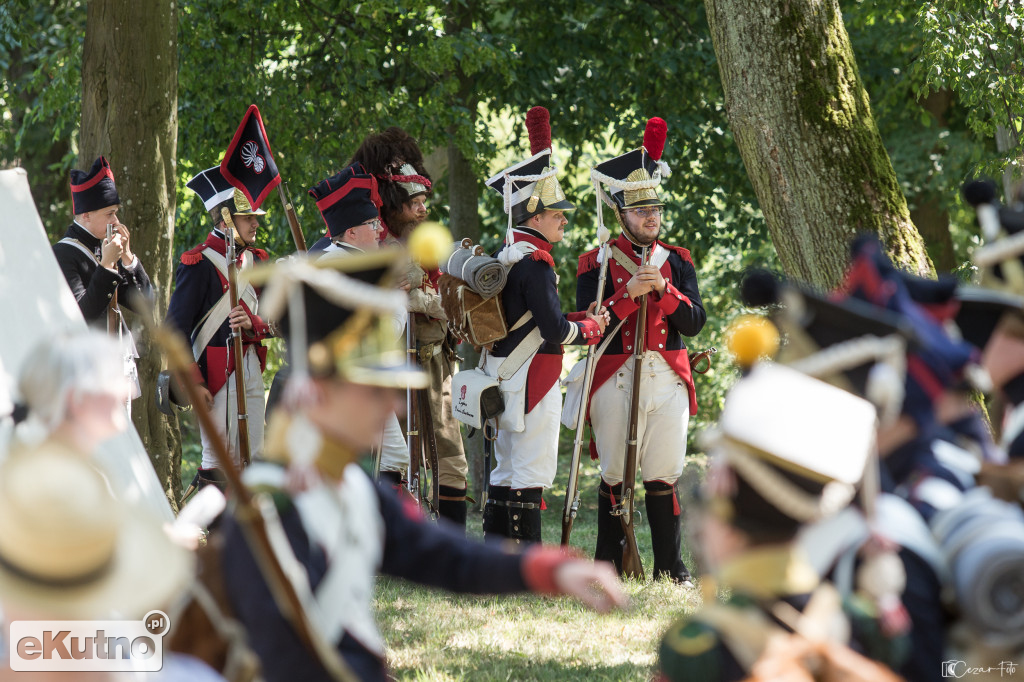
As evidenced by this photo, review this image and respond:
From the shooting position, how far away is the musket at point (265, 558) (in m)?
1.89

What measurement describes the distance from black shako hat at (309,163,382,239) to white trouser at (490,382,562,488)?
1.32 metres

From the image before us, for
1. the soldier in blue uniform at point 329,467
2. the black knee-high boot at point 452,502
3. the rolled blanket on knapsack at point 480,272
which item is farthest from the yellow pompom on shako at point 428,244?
the black knee-high boot at point 452,502

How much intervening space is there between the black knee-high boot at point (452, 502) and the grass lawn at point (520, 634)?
1.78 feet

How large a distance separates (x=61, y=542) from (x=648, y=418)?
181 inches

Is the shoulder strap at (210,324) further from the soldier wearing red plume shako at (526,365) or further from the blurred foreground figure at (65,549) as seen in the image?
the blurred foreground figure at (65,549)

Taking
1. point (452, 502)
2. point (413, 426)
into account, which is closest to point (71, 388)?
point (413, 426)

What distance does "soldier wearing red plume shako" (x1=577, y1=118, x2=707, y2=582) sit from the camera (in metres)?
5.83

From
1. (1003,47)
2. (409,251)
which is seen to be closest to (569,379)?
(1003,47)

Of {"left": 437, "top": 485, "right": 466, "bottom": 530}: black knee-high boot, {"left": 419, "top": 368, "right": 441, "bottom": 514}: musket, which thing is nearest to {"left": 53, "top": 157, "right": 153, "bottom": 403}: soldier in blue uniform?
{"left": 419, "top": 368, "right": 441, "bottom": 514}: musket

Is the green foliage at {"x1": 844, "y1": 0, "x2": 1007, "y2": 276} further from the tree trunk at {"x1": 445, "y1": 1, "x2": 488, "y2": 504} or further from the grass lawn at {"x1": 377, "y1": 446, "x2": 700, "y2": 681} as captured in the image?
the grass lawn at {"x1": 377, "y1": 446, "x2": 700, "y2": 681}

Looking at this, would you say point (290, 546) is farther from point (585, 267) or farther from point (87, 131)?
point (87, 131)

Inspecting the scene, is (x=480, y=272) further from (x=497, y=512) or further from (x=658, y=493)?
(x=658, y=493)

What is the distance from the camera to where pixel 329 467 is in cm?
207

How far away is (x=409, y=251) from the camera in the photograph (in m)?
2.21
